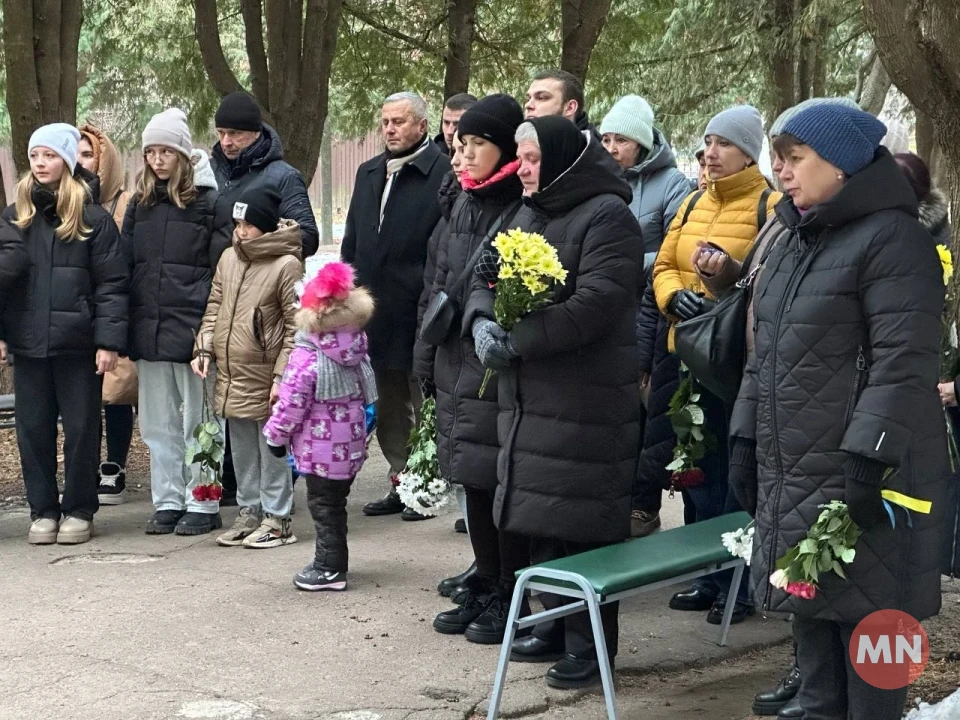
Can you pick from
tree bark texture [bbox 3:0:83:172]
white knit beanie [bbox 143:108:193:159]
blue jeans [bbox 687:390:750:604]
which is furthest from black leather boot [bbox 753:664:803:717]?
tree bark texture [bbox 3:0:83:172]

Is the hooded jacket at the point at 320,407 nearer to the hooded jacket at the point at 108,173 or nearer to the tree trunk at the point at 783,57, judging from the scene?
the hooded jacket at the point at 108,173

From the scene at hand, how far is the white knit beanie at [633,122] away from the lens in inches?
248

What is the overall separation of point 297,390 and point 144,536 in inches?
68.7

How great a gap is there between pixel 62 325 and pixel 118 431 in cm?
148

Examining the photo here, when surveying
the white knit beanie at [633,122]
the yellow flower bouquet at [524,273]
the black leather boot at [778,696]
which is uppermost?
the white knit beanie at [633,122]

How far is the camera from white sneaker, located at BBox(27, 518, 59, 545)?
6875 millimetres

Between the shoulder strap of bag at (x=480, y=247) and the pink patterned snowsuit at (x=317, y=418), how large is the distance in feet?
2.73

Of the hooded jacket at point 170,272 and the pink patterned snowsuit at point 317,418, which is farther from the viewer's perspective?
the hooded jacket at point 170,272

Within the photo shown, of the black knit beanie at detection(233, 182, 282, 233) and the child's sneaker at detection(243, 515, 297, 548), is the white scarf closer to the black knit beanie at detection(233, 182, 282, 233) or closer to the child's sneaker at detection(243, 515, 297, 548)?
the black knit beanie at detection(233, 182, 282, 233)

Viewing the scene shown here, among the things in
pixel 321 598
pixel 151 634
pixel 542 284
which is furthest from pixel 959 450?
pixel 151 634

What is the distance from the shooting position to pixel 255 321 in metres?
6.63

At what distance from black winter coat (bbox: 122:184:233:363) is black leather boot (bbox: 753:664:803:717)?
11.9 feet

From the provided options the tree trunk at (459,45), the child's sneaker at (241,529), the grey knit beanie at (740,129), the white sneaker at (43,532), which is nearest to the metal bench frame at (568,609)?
the grey knit beanie at (740,129)

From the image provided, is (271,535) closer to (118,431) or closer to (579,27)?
(118,431)
